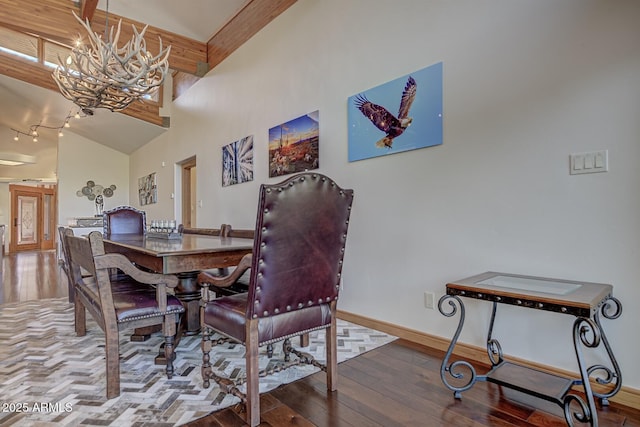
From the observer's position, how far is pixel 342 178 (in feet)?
10.4

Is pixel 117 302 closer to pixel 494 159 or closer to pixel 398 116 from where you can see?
pixel 398 116

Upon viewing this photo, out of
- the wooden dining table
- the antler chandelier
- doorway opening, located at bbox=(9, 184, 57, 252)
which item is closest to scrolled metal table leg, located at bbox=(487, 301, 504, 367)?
the wooden dining table

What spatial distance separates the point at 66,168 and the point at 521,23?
10.2 metres

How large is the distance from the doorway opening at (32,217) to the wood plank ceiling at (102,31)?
6.73 metres

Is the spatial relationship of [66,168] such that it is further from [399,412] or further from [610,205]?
[610,205]

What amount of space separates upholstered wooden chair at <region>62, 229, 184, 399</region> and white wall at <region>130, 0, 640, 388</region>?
1.62 meters

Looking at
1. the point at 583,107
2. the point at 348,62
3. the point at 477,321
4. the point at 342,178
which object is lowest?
the point at 477,321

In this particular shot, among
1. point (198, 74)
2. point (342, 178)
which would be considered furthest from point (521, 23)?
point (198, 74)

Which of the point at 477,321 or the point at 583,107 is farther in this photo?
the point at 477,321

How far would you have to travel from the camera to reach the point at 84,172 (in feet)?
29.3

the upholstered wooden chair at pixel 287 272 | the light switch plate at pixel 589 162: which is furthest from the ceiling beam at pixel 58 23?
the light switch plate at pixel 589 162

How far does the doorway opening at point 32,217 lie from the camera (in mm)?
10859

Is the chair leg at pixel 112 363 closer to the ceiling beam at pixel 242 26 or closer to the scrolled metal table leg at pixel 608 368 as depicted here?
the scrolled metal table leg at pixel 608 368

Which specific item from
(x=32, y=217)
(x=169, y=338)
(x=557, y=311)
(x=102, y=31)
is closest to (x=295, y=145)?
(x=169, y=338)
